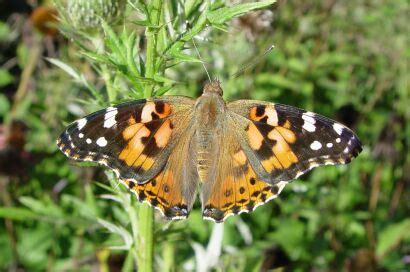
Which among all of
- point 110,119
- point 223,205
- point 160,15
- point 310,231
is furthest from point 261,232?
point 160,15

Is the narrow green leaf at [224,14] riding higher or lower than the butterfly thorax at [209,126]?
higher

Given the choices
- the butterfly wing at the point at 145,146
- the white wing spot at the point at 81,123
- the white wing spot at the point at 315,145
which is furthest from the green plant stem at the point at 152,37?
the white wing spot at the point at 315,145

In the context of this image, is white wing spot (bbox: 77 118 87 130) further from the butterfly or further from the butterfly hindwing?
the butterfly hindwing

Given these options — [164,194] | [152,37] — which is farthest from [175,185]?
[152,37]

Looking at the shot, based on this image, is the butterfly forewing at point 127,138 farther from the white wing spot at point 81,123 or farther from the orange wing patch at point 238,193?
the orange wing patch at point 238,193

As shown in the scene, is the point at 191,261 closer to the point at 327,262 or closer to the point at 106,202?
the point at 106,202

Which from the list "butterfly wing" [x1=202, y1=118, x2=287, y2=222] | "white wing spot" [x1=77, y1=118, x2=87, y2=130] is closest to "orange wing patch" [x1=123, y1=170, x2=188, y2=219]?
"butterfly wing" [x1=202, y1=118, x2=287, y2=222]

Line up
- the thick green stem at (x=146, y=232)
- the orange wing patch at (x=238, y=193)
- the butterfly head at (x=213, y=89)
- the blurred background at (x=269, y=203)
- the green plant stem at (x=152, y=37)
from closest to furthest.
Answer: the green plant stem at (x=152, y=37)
the thick green stem at (x=146, y=232)
the orange wing patch at (x=238, y=193)
the butterfly head at (x=213, y=89)
the blurred background at (x=269, y=203)

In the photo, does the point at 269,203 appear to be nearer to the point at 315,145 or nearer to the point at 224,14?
the point at 315,145
